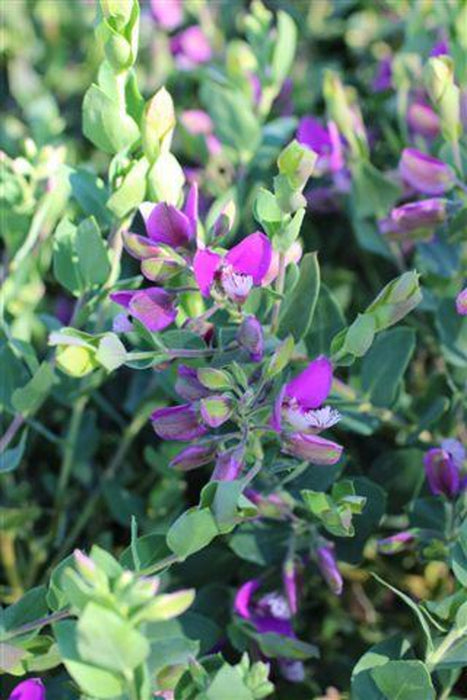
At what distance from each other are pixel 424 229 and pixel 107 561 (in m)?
0.44

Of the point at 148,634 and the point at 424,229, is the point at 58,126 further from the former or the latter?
the point at 148,634

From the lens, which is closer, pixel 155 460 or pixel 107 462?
pixel 155 460

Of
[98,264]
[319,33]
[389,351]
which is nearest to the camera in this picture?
[98,264]

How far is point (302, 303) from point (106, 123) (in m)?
0.19

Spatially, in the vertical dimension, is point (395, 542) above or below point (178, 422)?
below

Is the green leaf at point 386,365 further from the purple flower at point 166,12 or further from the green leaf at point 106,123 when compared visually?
the purple flower at point 166,12

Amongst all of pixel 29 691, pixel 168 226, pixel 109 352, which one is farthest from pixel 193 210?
pixel 29 691

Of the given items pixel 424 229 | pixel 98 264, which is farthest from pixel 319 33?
pixel 98 264

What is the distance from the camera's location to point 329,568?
798 millimetres

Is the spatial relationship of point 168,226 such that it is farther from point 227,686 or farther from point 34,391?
point 227,686

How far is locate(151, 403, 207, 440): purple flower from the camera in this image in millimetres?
721

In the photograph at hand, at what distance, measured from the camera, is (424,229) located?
902 mm

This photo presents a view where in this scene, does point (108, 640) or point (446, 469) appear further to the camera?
point (446, 469)

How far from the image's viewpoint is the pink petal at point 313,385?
697 millimetres
